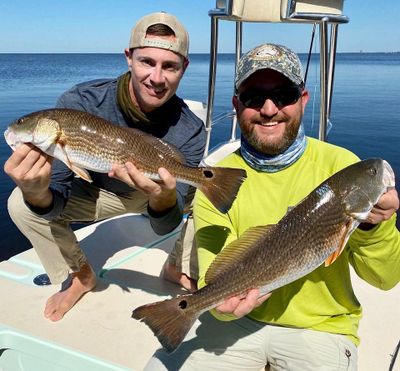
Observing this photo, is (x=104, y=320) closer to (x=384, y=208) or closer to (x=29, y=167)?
(x=29, y=167)

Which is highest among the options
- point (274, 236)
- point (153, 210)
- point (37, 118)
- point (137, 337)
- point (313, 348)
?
point (37, 118)

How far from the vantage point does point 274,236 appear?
2486 millimetres

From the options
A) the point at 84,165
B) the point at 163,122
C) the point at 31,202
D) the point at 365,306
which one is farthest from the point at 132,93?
the point at 365,306

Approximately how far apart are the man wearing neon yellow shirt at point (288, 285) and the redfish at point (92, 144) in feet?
1.19

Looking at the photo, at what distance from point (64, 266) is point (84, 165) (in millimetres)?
1300

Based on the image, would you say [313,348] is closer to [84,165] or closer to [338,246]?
[338,246]

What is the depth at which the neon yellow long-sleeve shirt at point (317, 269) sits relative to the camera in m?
2.75

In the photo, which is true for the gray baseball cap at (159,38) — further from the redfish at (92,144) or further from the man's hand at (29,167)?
the man's hand at (29,167)

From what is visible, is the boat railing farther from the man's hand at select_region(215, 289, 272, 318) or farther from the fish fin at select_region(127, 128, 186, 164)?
the man's hand at select_region(215, 289, 272, 318)

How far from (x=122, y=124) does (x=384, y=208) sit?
247cm

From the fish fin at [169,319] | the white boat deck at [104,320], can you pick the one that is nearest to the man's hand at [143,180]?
the fish fin at [169,319]

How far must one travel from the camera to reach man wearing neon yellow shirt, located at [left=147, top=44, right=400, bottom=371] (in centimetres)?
272

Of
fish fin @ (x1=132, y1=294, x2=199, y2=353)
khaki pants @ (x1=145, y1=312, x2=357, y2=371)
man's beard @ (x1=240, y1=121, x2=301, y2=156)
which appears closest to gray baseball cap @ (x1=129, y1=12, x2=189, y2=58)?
man's beard @ (x1=240, y1=121, x2=301, y2=156)

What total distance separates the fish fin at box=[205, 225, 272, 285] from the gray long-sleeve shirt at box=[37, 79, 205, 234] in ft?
3.88
